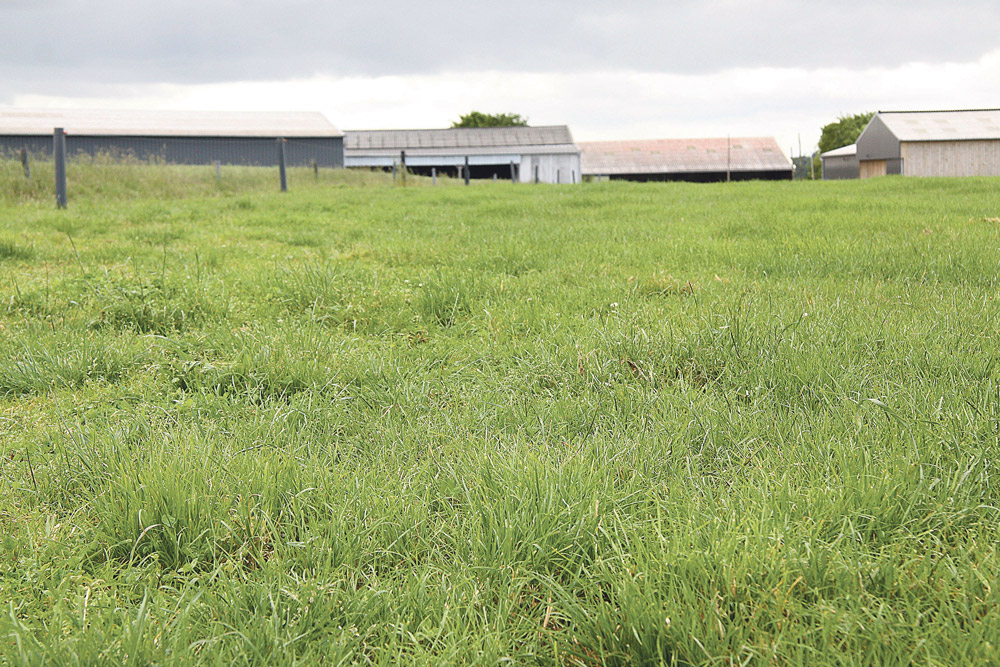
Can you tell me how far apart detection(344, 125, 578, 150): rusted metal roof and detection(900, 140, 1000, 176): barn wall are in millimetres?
24401

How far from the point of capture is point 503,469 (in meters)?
2.31

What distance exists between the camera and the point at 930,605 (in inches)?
67.0

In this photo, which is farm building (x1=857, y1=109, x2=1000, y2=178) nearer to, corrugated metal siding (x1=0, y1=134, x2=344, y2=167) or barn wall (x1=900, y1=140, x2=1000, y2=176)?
barn wall (x1=900, y1=140, x2=1000, y2=176)

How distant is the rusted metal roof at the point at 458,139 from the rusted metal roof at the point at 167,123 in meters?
12.2

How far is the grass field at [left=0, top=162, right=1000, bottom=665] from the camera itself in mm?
1672

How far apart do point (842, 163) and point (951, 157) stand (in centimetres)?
1180

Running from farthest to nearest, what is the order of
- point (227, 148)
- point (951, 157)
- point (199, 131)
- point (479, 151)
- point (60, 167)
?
point (479, 151) → point (951, 157) → point (199, 131) → point (227, 148) → point (60, 167)

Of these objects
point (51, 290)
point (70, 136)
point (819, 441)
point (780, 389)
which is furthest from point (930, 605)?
point (70, 136)

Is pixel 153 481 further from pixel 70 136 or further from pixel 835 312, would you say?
pixel 70 136

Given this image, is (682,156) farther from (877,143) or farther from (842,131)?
(842,131)

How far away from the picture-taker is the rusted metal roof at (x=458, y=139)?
192ft

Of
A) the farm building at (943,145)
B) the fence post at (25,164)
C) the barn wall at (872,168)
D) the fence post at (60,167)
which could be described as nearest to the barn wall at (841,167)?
the barn wall at (872,168)

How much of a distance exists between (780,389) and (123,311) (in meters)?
4.25

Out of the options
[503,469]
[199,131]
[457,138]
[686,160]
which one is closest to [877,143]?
[686,160]
